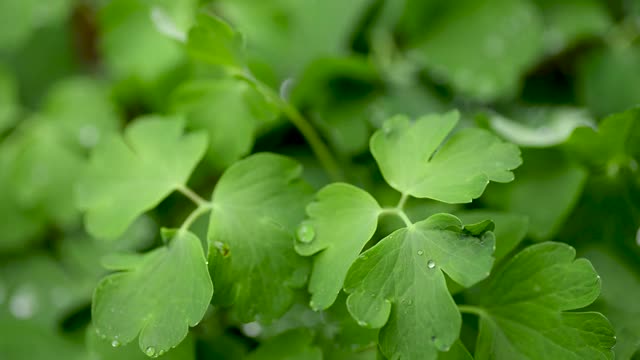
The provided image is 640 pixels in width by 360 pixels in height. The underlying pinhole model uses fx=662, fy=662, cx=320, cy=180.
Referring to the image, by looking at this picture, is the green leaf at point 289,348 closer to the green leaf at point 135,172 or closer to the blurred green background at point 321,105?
the blurred green background at point 321,105

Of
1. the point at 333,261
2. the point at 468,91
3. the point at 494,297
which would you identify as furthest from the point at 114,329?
the point at 468,91

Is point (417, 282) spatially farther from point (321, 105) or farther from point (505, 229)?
point (321, 105)

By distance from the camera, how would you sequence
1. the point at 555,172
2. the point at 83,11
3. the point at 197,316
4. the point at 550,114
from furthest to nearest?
the point at 83,11
the point at 550,114
the point at 555,172
the point at 197,316

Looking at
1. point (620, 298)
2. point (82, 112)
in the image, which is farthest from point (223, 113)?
point (620, 298)

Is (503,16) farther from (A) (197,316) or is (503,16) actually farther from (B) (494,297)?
(A) (197,316)

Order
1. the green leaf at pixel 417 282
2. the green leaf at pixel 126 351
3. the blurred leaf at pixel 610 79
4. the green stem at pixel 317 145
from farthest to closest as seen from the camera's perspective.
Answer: the blurred leaf at pixel 610 79
the green stem at pixel 317 145
the green leaf at pixel 126 351
the green leaf at pixel 417 282

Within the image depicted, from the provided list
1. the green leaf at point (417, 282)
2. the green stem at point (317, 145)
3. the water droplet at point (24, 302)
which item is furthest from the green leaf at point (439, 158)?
the water droplet at point (24, 302)

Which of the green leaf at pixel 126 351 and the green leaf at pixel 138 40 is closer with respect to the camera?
the green leaf at pixel 126 351
